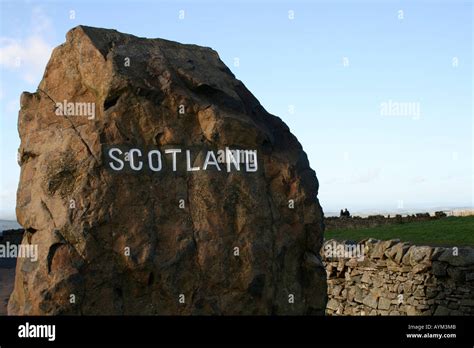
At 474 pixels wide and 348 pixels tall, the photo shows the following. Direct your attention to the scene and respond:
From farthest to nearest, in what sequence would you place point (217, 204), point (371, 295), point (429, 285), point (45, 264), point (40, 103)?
1. point (371, 295)
2. point (429, 285)
3. point (40, 103)
4. point (217, 204)
5. point (45, 264)

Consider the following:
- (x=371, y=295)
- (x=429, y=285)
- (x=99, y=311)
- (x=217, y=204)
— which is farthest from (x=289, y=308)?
(x=371, y=295)

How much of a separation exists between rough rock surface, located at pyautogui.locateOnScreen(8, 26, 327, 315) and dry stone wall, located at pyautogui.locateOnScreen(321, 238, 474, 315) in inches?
231

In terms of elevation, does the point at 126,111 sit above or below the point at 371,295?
above

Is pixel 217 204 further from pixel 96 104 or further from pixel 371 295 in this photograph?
pixel 371 295

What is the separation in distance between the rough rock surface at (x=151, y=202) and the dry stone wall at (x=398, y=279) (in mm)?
5859

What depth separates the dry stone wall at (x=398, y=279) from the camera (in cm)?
1347

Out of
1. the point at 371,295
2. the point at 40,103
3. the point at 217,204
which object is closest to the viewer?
the point at 217,204

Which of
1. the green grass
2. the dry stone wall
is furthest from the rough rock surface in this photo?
the green grass

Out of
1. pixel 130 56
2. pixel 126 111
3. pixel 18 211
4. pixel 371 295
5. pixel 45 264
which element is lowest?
pixel 371 295

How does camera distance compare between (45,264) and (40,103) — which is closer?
(45,264)
